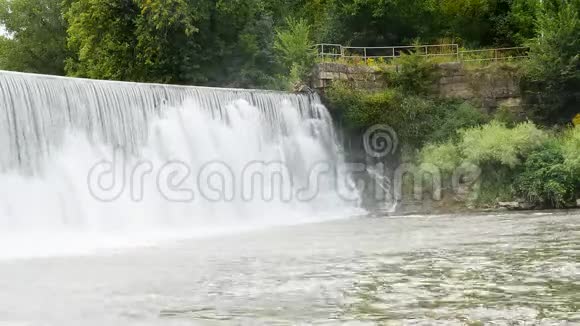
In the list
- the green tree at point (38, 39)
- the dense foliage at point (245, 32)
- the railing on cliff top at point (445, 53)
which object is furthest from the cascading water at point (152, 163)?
the green tree at point (38, 39)

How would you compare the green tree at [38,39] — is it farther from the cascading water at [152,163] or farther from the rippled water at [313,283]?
the rippled water at [313,283]

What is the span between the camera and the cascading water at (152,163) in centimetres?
1797

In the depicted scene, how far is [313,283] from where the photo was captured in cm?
963

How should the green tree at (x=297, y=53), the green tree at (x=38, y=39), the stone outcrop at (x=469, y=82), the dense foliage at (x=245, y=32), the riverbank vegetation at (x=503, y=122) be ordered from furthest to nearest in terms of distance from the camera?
the green tree at (x=38, y=39) < the dense foliage at (x=245, y=32) < the stone outcrop at (x=469, y=82) < the green tree at (x=297, y=53) < the riverbank vegetation at (x=503, y=122)

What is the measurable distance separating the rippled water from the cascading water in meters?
3.72

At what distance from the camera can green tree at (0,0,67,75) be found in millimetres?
47031

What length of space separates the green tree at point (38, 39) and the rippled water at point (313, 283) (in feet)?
113

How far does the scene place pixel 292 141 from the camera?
91.2 feet

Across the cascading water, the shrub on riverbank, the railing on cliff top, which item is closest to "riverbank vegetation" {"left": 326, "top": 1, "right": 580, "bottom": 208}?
the shrub on riverbank

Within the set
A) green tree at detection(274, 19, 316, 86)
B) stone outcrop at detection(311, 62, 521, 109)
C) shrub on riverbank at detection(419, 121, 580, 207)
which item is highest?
green tree at detection(274, 19, 316, 86)

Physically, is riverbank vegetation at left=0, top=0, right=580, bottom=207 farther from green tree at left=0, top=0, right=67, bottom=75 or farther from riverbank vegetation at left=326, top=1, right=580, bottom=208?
green tree at left=0, top=0, right=67, bottom=75

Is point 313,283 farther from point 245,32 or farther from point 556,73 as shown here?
point 245,32

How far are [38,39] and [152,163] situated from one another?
1145 inches

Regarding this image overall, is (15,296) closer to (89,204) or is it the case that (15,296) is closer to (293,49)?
(89,204)
